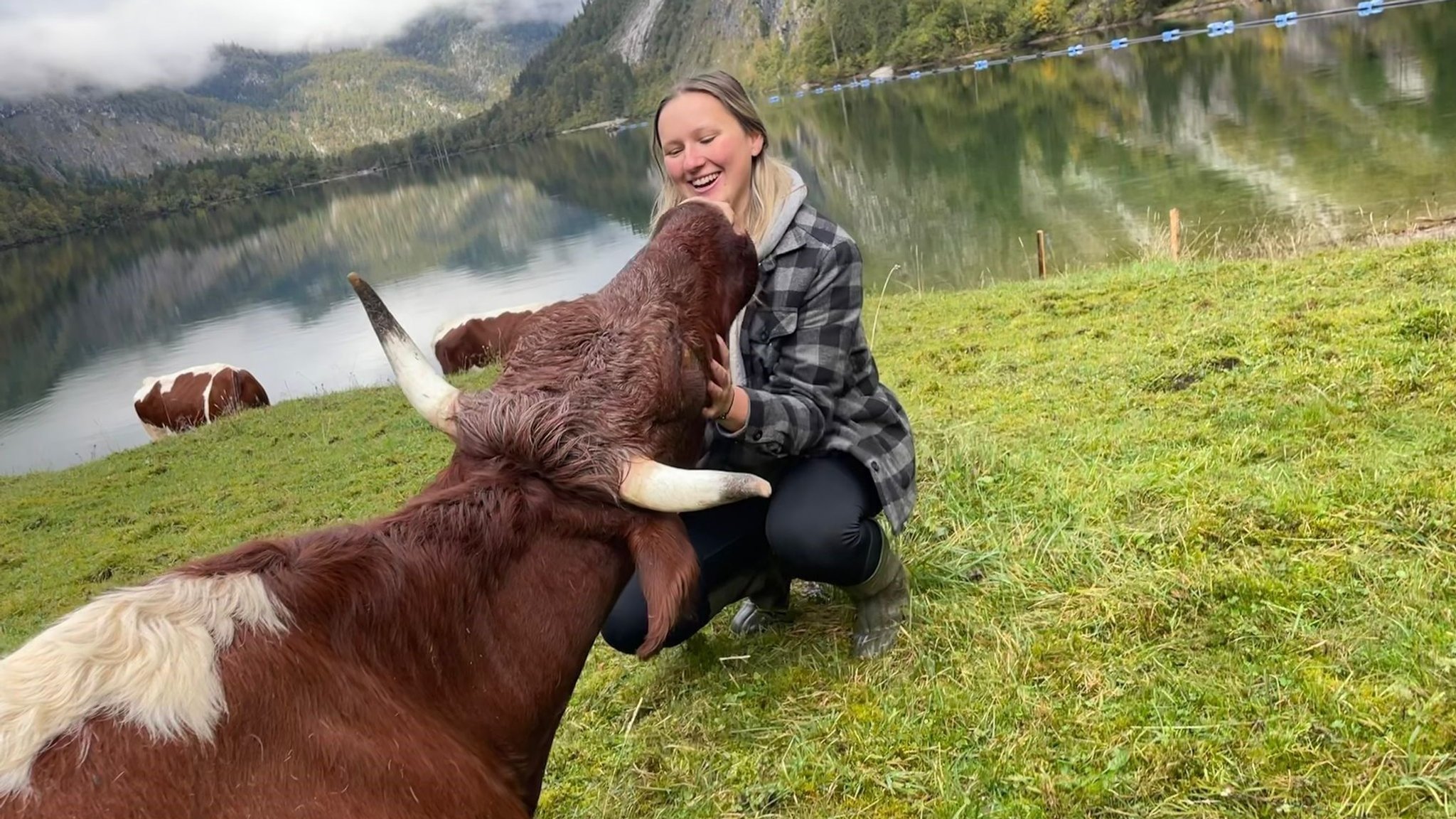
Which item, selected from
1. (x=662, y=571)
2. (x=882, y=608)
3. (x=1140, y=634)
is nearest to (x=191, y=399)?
(x=882, y=608)

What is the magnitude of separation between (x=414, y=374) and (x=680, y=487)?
854 millimetres

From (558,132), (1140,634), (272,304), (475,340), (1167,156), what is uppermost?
(558,132)

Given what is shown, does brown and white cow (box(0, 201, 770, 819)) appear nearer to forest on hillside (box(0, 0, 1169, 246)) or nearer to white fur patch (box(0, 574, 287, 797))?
white fur patch (box(0, 574, 287, 797))

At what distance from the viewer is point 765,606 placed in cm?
407

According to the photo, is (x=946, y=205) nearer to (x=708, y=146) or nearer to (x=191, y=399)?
(x=191, y=399)

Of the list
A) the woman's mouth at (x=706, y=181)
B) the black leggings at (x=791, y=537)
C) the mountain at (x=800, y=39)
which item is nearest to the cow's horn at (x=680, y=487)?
the black leggings at (x=791, y=537)

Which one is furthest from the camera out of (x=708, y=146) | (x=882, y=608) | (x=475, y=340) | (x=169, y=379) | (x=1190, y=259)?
(x=475, y=340)

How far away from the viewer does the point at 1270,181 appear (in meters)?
19.4

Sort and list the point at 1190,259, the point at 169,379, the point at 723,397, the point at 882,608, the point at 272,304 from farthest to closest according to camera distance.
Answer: the point at 272,304 < the point at 169,379 < the point at 1190,259 < the point at 882,608 < the point at 723,397

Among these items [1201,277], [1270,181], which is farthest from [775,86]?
[1201,277]

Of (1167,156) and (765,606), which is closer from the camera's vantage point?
(765,606)

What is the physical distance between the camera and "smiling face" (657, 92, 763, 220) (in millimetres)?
3447

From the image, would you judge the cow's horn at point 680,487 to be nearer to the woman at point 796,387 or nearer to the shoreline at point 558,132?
the woman at point 796,387

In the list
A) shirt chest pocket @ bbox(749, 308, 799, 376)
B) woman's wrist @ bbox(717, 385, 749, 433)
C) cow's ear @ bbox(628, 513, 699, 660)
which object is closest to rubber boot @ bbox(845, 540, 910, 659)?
shirt chest pocket @ bbox(749, 308, 799, 376)
